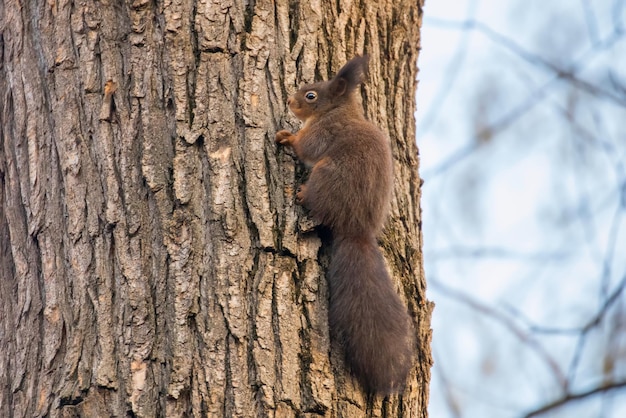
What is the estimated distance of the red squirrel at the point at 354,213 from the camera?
7.13ft

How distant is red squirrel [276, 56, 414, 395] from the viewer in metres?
2.17

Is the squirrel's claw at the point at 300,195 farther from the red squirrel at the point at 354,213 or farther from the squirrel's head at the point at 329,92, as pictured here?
the squirrel's head at the point at 329,92

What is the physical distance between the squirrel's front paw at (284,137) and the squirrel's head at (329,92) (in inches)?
5.4

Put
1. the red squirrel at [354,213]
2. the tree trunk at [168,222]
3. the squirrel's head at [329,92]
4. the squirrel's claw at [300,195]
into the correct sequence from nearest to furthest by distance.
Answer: the tree trunk at [168,222]
the red squirrel at [354,213]
the squirrel's claw at [300,195]
the squirrel's head at [329,92]

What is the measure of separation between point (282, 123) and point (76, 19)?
30.2 inches

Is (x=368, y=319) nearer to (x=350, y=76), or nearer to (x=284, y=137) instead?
(x=284, y=137)

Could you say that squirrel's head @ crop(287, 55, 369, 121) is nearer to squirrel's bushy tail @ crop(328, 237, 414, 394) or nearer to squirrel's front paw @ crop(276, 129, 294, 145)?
squirrel's front paw @ crop(276, 129, 294, 145)

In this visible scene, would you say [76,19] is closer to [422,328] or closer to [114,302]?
[114,302]

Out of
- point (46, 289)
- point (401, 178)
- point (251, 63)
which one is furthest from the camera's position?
point (401, 178)

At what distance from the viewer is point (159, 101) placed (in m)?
2.38

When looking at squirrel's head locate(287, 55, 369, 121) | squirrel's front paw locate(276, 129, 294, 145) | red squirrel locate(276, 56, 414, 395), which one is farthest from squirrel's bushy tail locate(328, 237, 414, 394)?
squirrel's head locate(287, 55, 369, 121)

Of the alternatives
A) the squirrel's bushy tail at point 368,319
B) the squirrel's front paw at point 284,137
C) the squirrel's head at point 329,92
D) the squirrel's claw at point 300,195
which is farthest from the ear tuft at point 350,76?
the squirrel's bushy tail at point 368,319

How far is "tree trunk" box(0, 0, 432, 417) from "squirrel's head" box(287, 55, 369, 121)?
60 millimetres

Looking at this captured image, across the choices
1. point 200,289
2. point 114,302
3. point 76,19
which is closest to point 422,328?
point 200,289
